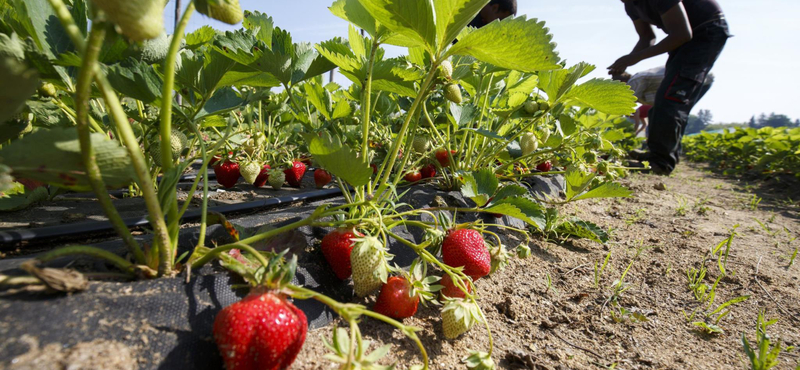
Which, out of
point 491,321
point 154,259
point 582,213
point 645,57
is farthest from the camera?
point 645,57

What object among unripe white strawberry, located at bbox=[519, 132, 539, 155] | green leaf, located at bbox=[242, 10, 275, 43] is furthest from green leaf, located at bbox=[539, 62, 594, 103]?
green leaf, located at bbox=[242, 10, 275, 43]

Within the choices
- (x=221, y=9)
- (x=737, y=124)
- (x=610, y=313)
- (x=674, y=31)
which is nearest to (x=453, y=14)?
(x=221, y=9)

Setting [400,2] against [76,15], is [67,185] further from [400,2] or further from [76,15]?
[400,2]

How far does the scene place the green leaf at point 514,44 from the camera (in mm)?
633

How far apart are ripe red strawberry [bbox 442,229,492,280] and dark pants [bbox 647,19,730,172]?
3.22 metres

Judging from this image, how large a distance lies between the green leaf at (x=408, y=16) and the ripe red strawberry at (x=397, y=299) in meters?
0.44

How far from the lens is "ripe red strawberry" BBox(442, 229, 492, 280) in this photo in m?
0.78

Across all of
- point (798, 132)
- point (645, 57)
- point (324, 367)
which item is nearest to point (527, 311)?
point (324, 367)

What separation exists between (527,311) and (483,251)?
24 cm

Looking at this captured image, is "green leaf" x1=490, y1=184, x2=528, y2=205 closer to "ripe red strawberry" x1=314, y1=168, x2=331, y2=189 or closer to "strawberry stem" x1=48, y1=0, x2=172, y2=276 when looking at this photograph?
"strawberry stem" x1=48, y1=0, x2=172, y2=276

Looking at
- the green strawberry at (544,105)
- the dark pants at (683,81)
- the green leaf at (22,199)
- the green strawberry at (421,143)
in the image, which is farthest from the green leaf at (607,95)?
the dark pants at (683,81)

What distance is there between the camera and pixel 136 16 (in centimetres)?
36

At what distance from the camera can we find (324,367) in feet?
Result: 1.91

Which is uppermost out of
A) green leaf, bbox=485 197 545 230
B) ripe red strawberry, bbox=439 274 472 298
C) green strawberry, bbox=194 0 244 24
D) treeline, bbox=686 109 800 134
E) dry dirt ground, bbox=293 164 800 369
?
green strawberry, bbox=194 0 244 24
